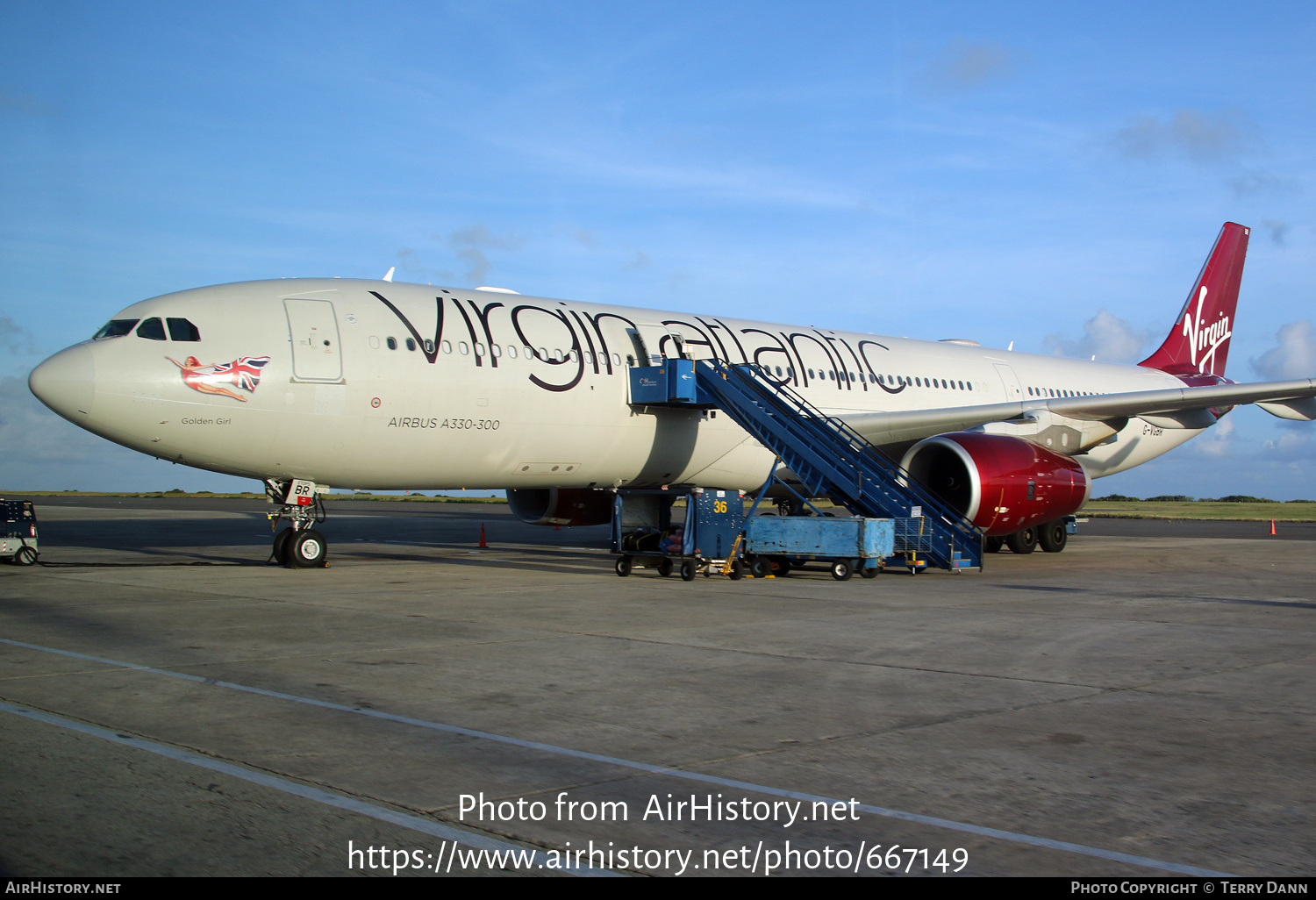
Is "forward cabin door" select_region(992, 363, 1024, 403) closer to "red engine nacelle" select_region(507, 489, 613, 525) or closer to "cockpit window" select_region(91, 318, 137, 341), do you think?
"red engine nacelle" select_region(507, 489, 613, 525)

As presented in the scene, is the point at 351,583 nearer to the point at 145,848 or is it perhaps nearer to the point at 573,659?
the point at 573,659

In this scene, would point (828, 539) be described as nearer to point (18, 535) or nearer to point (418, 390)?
point (418, 390)

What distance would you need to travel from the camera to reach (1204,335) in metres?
26.5

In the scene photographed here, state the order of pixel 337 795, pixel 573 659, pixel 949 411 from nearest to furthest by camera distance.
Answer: pixel 337 795 < pixel 573 659 < pixel 949 411

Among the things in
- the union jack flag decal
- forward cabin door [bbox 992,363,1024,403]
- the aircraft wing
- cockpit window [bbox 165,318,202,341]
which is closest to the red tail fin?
forward cabin door [bbox 992,363,1024,403]

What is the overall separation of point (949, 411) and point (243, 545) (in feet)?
44.1

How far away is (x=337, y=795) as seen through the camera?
424 cm

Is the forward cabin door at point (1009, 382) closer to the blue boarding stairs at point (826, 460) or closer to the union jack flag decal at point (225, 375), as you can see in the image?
A: the blue boarding stairs at point (826, 460)

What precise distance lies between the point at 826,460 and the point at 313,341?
7.20 meters

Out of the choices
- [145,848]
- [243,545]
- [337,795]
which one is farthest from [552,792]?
[243,545]

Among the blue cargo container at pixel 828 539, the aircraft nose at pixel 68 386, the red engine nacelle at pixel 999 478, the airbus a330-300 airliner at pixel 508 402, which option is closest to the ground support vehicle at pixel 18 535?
the airbus a330-300 airliner at pixel 508 402

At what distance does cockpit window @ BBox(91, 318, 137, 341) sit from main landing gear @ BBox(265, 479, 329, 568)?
8.50 ft

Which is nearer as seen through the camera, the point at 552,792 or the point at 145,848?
the point at 145,848

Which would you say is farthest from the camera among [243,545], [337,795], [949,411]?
[243,545]
